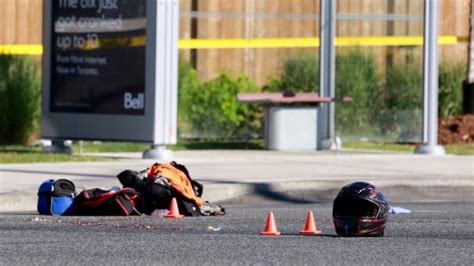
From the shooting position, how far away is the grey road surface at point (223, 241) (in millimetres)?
10016

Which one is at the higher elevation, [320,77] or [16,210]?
[320,77]

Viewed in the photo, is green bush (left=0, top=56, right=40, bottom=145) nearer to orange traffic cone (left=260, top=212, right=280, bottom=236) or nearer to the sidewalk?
the sidewalk

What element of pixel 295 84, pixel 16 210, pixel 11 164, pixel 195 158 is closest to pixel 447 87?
pixel 295 84

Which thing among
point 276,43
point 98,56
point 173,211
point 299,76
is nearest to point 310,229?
point 173,211

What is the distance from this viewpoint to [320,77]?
78.9 feet

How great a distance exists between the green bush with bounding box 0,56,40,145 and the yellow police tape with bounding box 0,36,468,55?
0.60m

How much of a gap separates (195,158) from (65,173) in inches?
136

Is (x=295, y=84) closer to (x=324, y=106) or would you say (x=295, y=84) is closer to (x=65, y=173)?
(x=324, y=106)

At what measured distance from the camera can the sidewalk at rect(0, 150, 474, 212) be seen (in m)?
16.6

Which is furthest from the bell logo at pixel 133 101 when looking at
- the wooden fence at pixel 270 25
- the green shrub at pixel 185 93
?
the wooden fence at pixel 270 25

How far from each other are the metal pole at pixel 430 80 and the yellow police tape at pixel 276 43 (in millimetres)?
3130

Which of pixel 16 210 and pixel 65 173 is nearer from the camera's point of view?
pixel 16 210

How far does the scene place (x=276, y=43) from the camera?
27234 mm

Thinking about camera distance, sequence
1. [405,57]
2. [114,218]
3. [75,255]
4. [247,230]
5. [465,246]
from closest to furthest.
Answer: [75,255], [465,246], [247,230], [114,218], [405,57]
